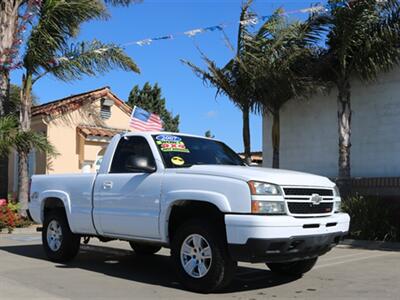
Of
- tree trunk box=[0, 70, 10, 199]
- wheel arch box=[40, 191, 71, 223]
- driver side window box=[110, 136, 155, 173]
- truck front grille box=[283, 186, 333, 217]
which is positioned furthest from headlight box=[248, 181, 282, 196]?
tree trunk box=[0, 70, 10, 199]

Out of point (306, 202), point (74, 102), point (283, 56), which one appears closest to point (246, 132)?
point (283, 56)

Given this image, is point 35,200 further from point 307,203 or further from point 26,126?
point 26,126

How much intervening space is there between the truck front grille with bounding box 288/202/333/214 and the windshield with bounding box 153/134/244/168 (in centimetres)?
164

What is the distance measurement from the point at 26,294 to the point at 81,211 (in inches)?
86.3

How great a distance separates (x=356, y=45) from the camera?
13930 millimetres

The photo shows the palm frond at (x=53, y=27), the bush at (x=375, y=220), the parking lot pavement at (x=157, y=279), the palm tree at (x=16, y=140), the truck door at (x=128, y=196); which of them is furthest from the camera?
the palm frond at (x=53, y=27)

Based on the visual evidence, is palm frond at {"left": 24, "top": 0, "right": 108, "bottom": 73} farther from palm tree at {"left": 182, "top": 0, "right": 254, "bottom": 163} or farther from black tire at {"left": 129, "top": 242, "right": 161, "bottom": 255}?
black tire at {"left": 129, "top": 242, "right": 161, "bottom": 255}

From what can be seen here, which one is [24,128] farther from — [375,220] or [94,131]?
[375,220]

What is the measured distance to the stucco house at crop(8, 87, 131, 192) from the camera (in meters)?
21.3

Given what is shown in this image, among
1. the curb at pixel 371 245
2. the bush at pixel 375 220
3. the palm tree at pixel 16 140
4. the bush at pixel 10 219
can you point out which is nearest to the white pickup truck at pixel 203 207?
the curb at pixel 371 245

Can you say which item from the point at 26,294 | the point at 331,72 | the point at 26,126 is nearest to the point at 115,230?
the point at 26,294

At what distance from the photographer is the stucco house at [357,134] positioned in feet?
48.5

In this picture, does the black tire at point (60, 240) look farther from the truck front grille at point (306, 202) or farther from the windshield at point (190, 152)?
the truck front grille at point (306, 202)

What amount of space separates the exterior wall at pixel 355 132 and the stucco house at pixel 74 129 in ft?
23.6
